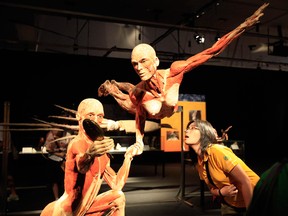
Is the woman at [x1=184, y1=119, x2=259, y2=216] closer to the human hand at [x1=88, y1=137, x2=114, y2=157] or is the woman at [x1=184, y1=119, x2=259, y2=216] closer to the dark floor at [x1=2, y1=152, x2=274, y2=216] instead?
the human hand at [x1=88, y1=137, x2=114, y2=157]

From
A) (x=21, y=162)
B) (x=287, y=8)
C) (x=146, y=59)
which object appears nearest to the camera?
(x=146, y=59)

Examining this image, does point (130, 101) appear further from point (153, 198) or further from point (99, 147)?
point (153, 198)

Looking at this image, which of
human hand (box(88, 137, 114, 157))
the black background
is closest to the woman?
human hand (box(88, 137, 114, 157))

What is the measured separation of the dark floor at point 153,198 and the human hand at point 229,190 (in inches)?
108

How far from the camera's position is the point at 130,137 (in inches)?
210

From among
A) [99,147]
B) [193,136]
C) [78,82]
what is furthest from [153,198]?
[99,147]

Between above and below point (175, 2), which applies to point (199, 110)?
below

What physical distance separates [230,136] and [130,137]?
16.7 ft

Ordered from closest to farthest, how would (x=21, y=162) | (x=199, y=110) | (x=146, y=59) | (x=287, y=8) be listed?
(x=146, y=59)
(x=287, y=8)
(x=21, y=162)
(x=199, y=110)

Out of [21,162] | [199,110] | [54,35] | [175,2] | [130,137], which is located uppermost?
[175,2]

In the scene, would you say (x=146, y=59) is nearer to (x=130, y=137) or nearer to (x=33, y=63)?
(x=130, y=137)

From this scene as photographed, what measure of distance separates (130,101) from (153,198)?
3703mm

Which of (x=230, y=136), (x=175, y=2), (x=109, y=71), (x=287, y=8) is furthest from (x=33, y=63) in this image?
(x=230, y=136)

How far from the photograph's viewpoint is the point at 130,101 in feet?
7.47
